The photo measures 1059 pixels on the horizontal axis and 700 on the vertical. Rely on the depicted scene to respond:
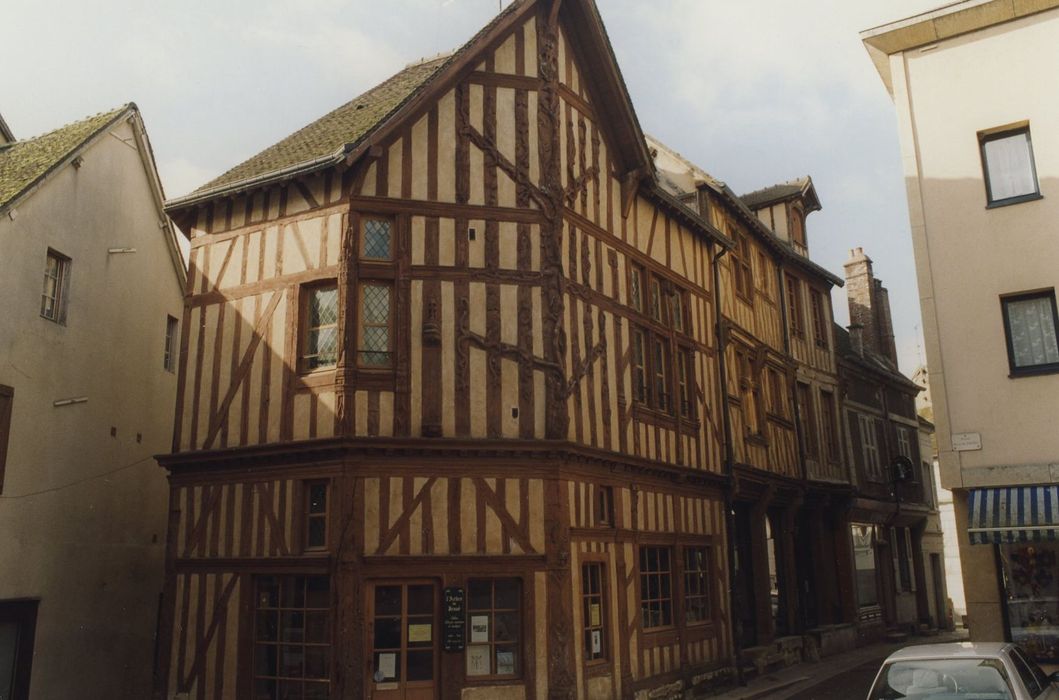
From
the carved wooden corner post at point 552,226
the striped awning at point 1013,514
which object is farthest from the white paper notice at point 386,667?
the striped awning at point 1013,514

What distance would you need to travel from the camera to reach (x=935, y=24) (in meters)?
12.3

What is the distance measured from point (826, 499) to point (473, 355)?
12.8 m

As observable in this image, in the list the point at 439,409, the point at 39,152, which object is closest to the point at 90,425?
the point at 39,152

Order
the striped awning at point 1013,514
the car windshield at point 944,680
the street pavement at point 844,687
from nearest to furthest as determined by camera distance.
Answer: the car windshield at point 944,680, the striped awning at point 1013,514, the street pavement at point 844,687

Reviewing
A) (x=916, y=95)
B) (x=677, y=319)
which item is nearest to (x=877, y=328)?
(x=677, y=319)

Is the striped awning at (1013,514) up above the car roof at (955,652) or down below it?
above

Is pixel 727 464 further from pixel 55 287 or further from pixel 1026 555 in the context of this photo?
pixel 55 287

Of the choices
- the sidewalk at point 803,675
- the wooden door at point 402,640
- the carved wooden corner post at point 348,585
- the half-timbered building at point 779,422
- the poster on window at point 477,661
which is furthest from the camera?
the half-timbered building at point 779,422

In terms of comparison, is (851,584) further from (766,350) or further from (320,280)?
(320,280)

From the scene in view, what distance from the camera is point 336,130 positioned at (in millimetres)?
13289

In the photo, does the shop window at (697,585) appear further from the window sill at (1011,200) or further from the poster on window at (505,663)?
the window sill at (1011,200)

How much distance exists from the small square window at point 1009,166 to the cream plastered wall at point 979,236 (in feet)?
0.40

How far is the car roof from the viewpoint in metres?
7.23

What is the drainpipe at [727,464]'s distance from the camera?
15.9m
